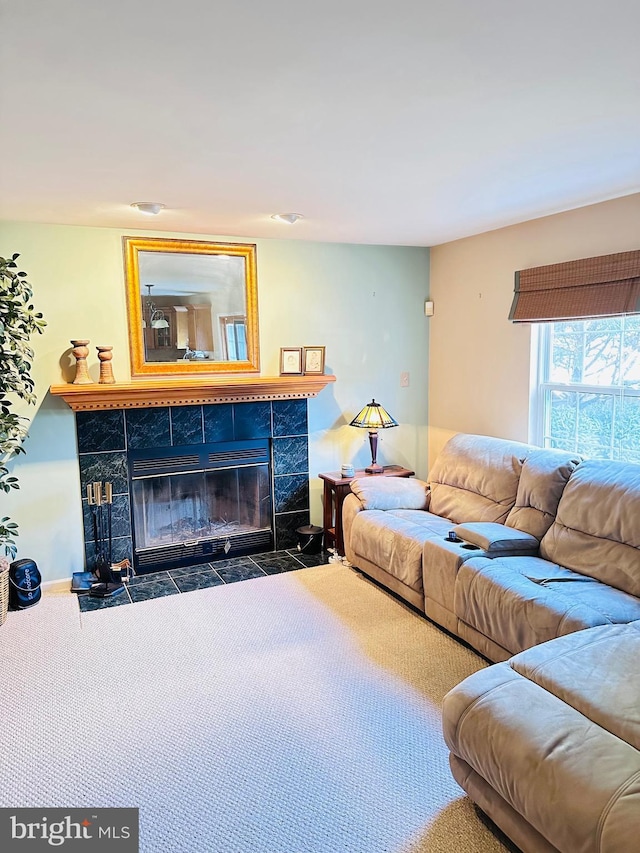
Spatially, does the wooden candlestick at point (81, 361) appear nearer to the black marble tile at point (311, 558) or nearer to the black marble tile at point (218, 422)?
the black marble tile at point (218, 422)

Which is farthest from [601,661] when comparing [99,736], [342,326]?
[342,326]

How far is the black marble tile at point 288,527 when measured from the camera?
4449mm

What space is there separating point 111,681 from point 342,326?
2876 mm

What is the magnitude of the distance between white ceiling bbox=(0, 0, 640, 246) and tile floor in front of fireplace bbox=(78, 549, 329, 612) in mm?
2272

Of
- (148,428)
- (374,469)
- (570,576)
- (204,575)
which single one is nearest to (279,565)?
(204,575)

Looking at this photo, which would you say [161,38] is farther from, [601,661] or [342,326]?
[342,326]

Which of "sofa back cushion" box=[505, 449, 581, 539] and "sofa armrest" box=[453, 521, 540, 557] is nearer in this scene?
"sofa armrest" box=[453, 521, 540, 557]

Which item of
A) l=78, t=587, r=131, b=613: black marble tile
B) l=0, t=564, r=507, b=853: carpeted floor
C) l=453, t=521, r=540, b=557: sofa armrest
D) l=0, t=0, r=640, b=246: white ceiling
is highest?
l=0, t=0, r=640, b=246: white ceiling

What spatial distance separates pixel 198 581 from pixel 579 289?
2954 mm

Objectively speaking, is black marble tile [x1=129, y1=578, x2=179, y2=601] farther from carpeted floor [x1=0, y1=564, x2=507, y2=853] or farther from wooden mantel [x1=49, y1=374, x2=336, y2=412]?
wooden mantel [x1=49, y1=374, x2=336, y2=412]

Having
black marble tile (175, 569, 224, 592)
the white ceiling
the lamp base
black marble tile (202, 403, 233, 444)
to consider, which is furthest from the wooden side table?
the white ceiling

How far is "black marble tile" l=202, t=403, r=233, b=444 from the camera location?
4.11m

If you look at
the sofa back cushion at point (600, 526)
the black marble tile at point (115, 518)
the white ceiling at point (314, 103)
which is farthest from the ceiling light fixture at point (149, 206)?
the sofa back cushion at point (600, 526)

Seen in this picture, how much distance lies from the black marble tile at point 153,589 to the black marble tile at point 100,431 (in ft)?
2.95
